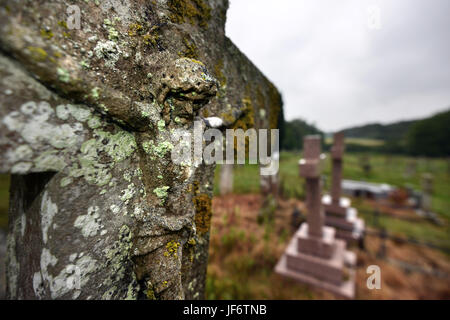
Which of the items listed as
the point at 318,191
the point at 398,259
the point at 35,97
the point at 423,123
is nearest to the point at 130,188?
the point at 35,97

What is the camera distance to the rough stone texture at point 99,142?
2.18 feet

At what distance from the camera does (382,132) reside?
163 feet

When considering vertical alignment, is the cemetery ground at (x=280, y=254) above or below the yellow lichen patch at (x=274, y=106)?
below

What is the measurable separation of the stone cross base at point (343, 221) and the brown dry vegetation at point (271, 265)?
0.43m

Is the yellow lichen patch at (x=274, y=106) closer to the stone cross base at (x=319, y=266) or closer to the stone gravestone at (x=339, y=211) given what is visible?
the stone cross base at (x=319, y=266)

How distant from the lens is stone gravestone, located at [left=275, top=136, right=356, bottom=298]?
3896 millimetres

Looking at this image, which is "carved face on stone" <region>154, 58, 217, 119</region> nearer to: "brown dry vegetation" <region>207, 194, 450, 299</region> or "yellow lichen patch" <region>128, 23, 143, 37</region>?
"yellow lichen patch" <region>128, 23, 143, 37</region>

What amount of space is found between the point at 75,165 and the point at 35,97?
298 millimetres

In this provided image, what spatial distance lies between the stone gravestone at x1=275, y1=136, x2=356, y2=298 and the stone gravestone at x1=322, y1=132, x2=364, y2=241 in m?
1.88

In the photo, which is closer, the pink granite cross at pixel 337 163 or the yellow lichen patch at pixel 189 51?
the yellow lichen patch at pixel 189 51

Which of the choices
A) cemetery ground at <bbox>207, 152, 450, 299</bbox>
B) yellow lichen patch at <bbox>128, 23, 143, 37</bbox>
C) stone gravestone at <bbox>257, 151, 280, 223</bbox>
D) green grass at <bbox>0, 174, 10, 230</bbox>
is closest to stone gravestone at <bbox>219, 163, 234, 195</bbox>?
cemetery ground at <bbox>207, 152, 450, 299</bbox>

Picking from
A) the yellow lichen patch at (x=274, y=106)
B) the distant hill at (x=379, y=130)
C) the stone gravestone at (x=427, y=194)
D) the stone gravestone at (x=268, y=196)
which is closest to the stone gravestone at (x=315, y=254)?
the stone gravestone at (x=268, y=196)

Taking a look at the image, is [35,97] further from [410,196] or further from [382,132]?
[382,132]

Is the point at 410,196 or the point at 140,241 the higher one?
the point at 140,241
